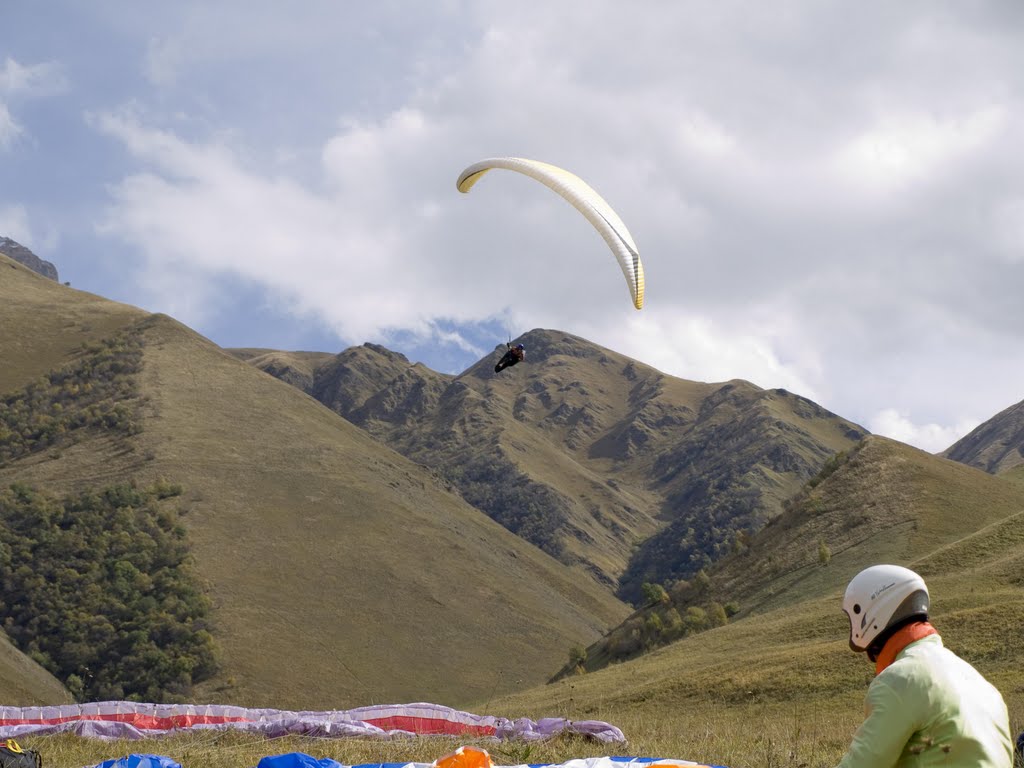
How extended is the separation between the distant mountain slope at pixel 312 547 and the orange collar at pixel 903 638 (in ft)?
216

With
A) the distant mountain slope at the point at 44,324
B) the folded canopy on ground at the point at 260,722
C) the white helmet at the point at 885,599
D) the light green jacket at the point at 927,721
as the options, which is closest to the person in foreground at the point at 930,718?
the light green jacket at the point at 927,721

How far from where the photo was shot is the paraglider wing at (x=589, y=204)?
19828mm

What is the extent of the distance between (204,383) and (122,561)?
37831 millimetres

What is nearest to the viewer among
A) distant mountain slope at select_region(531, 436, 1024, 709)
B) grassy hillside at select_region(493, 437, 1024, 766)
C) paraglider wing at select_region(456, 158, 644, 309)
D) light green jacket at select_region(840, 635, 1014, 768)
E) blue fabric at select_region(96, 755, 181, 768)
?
light green jacket at select_region(840, 635, 1014, 768)

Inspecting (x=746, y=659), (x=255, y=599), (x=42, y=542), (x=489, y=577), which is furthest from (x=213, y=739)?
(x=489, y=577)

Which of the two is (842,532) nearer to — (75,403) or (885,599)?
(885,599)

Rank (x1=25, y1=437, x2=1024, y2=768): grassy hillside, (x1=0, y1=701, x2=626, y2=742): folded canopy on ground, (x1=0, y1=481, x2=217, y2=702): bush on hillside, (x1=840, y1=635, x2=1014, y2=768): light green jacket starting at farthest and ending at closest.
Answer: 1. (x1=0, y1=481, x2=217, y2=702): bush on hillside
2. (x1=0, y1=701, x2=626, y2=742): folded canopy on ground
3. (x1=25, y1=437, x2=1024, y2=768): grassy hillside
4. (x1=840, y1=635, x2=1014, y2=768): light green jacket

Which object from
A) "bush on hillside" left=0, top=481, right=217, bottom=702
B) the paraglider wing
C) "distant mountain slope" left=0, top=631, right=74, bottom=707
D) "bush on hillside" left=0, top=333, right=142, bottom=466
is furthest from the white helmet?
"bush on hillside" left=0, top=333, right=142, bottom=466

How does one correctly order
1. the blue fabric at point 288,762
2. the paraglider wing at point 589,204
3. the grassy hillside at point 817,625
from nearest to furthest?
1. the blue fabric at point 288,762
2. the grassy hillside at point 817,625
3. the paraglider wing at point 589,204

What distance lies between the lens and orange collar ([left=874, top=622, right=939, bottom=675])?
380cm

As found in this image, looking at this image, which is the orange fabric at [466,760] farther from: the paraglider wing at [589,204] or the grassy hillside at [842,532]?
the grassy hillside at [842,532]

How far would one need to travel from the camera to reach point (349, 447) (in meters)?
116

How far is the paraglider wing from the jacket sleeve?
16234 mm

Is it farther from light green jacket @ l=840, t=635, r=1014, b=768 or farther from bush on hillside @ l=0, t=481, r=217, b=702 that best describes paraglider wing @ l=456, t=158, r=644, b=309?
bush on hillside @ l=0, t=481, r=217, b=702
